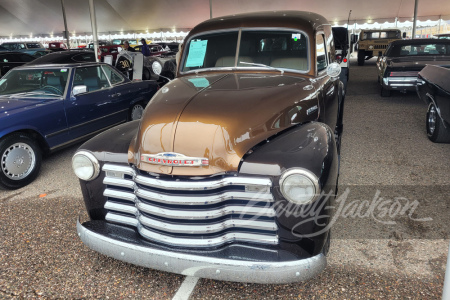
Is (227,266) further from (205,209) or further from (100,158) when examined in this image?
(100,158)

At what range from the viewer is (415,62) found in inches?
345

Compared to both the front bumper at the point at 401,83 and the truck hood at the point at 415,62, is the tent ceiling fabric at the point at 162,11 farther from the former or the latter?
the front bumper at the point at 401,83

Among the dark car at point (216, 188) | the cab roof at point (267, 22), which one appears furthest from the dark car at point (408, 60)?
the dark car at point (216, 188)

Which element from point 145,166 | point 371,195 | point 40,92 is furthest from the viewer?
point 40,92

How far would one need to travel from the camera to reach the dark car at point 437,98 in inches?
193

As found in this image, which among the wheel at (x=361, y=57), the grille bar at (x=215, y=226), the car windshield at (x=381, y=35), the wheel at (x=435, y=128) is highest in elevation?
the car windshield at (x=381, y=35)

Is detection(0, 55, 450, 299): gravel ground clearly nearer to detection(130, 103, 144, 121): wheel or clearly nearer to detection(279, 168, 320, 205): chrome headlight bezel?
detection(279, 168, 320, 205): chrome headlight bezel

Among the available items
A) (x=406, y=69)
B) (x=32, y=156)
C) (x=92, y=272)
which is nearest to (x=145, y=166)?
(x=92, y=272)

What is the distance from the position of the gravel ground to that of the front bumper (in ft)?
12.9

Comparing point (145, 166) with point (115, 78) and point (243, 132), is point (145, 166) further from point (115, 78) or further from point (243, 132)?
point (115, 78)

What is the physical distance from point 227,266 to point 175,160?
28.7 inches

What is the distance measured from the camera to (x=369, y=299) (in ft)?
8.13

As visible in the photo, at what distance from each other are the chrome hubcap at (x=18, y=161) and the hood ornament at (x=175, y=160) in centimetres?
308

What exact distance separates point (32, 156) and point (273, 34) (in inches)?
139
